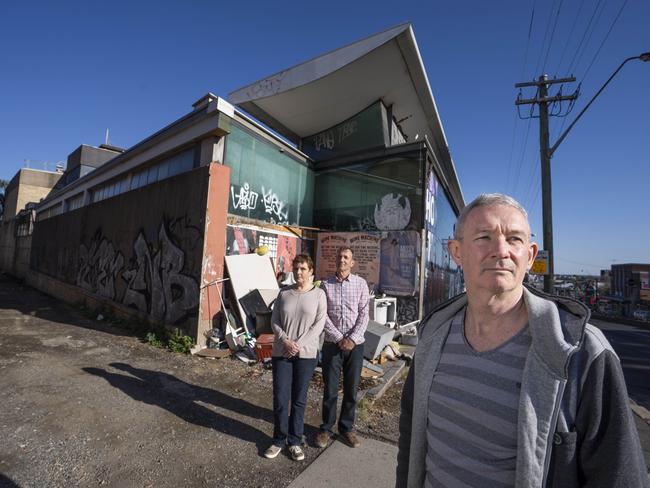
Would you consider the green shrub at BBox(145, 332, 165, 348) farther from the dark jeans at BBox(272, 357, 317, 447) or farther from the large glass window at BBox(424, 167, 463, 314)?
the large glass window at BBox(424, 167, 463, 314)

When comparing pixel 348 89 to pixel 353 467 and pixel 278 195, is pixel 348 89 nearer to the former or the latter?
pixel 278 195

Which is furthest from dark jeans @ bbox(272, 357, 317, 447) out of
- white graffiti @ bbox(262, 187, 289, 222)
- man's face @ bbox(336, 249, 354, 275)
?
white graffiti @ bbox(262, 187, 289, 222)

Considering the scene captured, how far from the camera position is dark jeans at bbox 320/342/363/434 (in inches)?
136

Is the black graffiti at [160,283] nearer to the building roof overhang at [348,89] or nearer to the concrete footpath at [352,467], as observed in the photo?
the concrete footpath at [352,467]

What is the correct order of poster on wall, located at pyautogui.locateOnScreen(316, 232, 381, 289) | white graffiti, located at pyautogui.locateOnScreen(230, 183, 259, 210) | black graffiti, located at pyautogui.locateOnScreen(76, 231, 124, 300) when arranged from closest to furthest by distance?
white graffiti, located at pyautogui.locateOnScreen(230, 183, 259, 210) < poster on wall, located at pyautogui.locateOnScreen(316, 232, 381, 289) < black graffiti, located at pyautogui.locateOnScreen(76, 231, 124, 300)

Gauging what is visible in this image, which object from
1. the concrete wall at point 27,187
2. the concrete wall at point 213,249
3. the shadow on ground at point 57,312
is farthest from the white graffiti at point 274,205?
the concrete wall at point 27,187

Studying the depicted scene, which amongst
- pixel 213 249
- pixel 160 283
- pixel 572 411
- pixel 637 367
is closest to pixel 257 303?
pixel 213 249

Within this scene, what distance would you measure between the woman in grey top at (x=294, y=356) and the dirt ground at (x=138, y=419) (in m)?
0.22

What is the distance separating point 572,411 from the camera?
98 centimetres

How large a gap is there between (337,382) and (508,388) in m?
2.64

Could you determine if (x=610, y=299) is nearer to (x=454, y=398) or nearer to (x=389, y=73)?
(x=389, y=73)

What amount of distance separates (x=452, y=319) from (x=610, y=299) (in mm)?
54193

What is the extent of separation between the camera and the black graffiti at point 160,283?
6.91 metres

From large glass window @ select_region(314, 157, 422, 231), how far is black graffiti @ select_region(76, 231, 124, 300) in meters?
6.64
